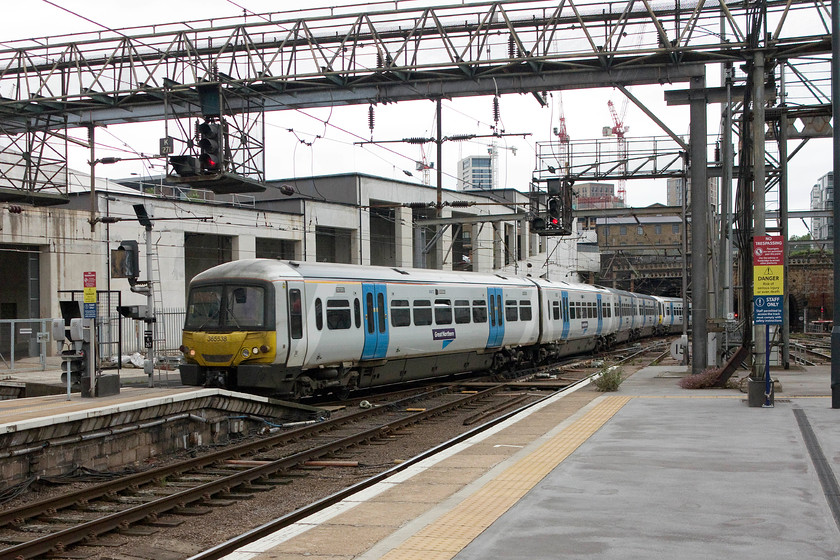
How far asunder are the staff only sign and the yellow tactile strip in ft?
15.6

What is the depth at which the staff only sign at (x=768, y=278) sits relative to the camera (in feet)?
48.8

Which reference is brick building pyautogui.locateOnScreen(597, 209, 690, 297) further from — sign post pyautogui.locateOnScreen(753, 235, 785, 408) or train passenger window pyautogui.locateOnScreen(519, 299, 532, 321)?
sign post pyautogui.locateOnScreen(753, 235, 785, 408)

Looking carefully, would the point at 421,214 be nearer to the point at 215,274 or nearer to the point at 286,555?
the point at 215,274

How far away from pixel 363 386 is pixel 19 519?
1100 centimetres

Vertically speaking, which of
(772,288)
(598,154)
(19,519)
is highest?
(598,154)

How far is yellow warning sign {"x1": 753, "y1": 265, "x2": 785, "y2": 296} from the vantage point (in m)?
14.9

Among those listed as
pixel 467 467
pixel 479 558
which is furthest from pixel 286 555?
pixel 467 467

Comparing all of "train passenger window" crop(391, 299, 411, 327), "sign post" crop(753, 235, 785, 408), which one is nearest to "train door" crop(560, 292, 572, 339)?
"train passenger window" crop(391, 299, 411, 327)

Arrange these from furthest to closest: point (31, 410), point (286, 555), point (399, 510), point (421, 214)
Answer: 1. point (421, 214)
2. point (31, 410)
3. point (399, 510)
4. point (286, 555)

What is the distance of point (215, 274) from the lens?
17.6 meters

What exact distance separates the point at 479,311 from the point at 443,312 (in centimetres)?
213

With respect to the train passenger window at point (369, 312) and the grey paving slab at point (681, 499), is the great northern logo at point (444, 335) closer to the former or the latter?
the train passenger window at point (369, 312)

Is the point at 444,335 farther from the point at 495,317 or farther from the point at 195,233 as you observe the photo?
the point at 195,233

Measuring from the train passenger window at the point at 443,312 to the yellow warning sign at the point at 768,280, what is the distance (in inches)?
341
